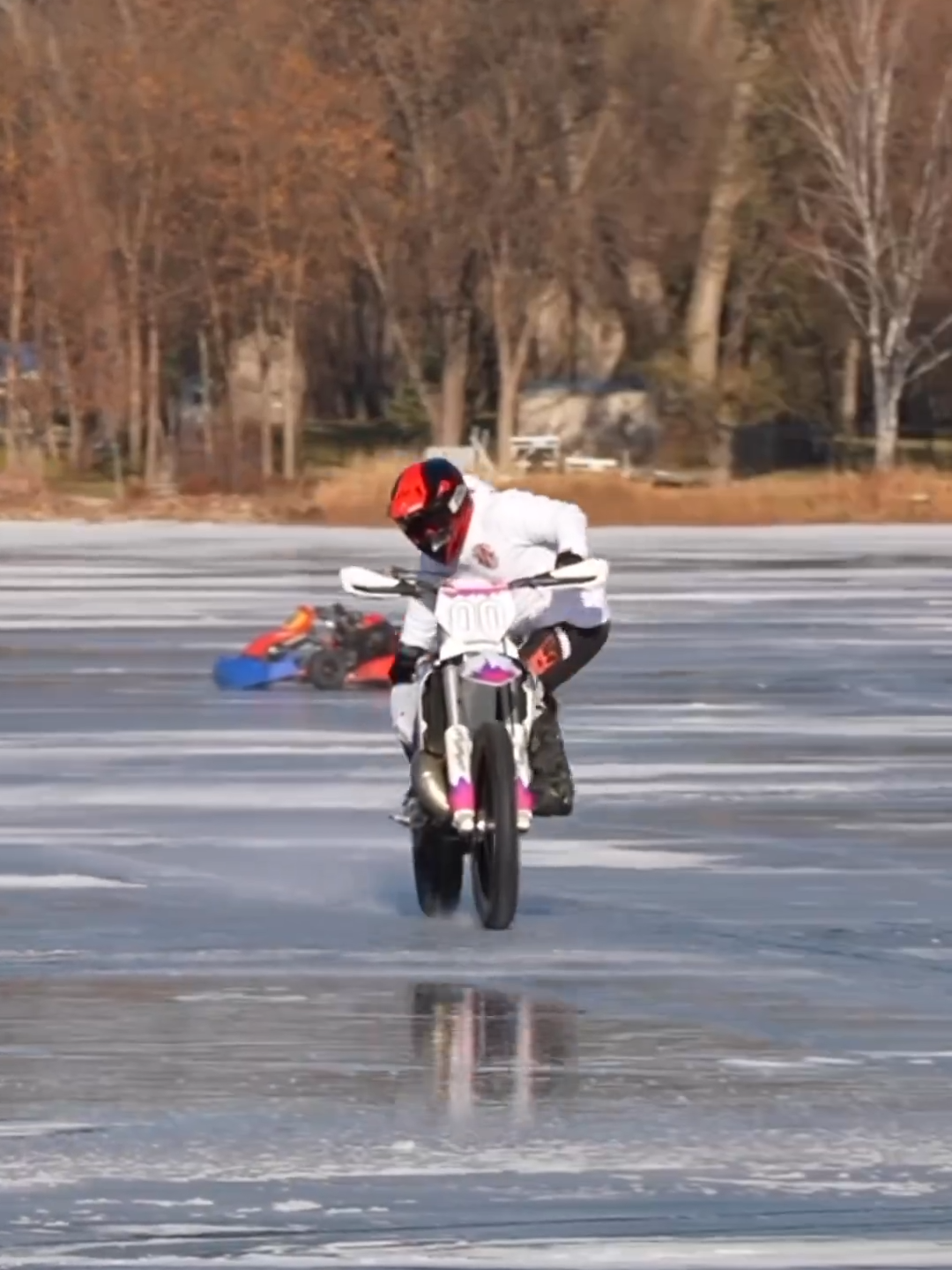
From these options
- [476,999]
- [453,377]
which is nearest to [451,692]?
[476,999]

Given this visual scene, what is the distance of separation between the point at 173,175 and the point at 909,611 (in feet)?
124

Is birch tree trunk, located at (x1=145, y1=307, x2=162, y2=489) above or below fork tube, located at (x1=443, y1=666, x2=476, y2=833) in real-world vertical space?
below

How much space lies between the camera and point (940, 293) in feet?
234

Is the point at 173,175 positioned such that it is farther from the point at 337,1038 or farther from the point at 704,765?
the point at 337,1038

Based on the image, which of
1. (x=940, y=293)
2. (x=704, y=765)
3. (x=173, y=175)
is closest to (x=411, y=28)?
(x=173, y=175)

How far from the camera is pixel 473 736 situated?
10.8 meters

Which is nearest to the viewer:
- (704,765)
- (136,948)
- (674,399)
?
(136,948)

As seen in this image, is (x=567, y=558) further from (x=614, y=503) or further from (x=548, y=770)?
(x=614, y=503)

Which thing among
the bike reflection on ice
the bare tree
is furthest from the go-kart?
the bare tree

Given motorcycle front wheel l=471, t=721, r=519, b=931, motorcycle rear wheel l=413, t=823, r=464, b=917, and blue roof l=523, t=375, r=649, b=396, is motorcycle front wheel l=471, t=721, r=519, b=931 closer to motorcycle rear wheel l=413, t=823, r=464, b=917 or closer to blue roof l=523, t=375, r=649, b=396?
motorcycle rear wheel l=413, t=823, r=464, b=917

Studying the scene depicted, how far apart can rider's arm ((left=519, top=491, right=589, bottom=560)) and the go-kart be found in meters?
9.54

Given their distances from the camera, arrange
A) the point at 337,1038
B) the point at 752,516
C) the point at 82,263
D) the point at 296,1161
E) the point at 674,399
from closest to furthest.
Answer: the point at 296,1161
the point at 337,1038
the point at 752,516
the point at 82,263
the point at 674,399

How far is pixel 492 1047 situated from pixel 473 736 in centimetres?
227

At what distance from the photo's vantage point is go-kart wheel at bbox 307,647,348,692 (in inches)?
826
